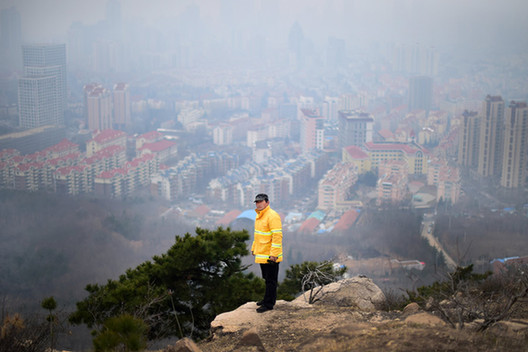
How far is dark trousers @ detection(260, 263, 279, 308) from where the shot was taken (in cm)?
296

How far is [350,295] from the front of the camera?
12.3ft

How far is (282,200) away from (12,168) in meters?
12.2

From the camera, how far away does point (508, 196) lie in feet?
81.3

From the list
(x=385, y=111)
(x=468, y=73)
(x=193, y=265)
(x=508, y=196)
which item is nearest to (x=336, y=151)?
(x=385, y=111)

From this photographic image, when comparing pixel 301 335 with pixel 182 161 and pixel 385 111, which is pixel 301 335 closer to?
pixel 182 161

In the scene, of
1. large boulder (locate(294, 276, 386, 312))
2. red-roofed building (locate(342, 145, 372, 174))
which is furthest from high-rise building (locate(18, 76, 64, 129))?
large boulder (locate(294, 276, 386, 312))

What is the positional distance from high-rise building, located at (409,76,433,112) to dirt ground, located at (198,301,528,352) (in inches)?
1355

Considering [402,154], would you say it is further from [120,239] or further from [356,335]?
[356,335]

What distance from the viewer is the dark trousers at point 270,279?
296 cm

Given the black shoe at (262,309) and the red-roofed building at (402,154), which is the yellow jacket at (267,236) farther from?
the red-roofed building at (402,154)

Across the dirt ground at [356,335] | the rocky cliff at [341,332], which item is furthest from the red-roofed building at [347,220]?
the dirt ground at [356,335]

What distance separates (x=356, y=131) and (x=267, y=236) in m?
29.0

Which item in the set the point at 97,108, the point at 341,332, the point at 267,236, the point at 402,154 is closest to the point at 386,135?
the point at 402,154

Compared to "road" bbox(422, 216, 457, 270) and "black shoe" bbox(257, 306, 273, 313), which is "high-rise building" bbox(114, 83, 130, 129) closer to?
"road" bbox(422, 216, 457, 270)
